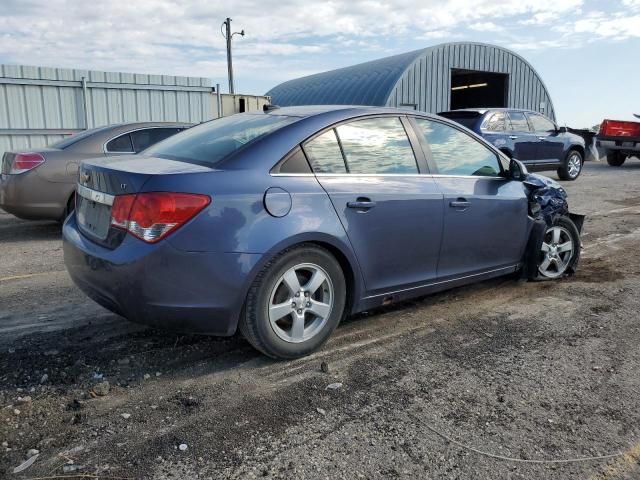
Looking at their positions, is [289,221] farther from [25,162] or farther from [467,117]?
[467,117]

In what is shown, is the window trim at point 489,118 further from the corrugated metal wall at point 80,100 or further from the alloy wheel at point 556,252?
the alloy wheel at point 556,252

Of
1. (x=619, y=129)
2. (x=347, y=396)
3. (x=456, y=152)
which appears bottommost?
(x=347, y=396)

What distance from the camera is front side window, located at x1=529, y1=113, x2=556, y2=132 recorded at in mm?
13688

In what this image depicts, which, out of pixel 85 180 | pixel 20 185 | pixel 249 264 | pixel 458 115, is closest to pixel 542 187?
pixel 249 264

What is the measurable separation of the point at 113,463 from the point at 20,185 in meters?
5.55

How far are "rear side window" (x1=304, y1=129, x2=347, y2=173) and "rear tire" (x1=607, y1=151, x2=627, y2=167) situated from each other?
1908cm

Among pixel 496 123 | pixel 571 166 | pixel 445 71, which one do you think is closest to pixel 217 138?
pixel 496 123

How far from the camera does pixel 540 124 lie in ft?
45.6

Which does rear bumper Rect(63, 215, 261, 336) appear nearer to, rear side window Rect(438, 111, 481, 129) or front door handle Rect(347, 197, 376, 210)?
front door handle Rect(347, 197, 376, 210)

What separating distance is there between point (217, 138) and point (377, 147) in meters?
1.06

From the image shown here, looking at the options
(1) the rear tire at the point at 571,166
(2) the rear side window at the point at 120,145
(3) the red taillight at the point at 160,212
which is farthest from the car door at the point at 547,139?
(3) the red taillight at the point at 160,212

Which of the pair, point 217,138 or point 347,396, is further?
point 217,138

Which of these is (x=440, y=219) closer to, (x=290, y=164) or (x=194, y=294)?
(x=290, y=164)

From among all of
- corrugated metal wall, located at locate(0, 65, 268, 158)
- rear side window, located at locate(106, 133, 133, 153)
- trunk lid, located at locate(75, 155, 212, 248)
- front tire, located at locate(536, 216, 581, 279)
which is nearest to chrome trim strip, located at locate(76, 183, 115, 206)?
trunk lid, located at locate(75, 155, 212, 248)
